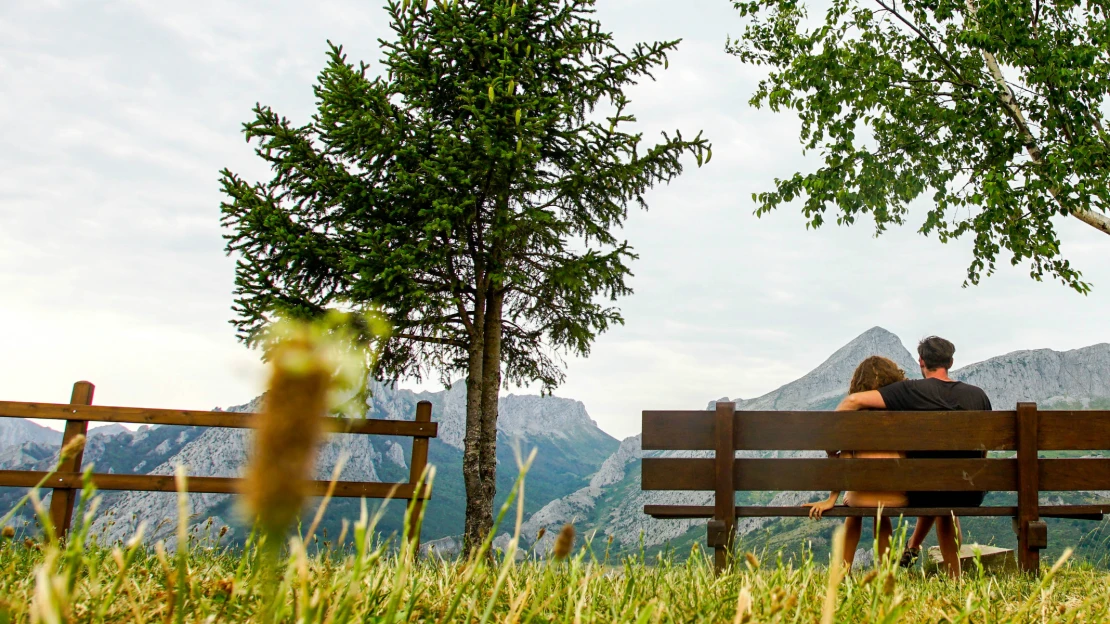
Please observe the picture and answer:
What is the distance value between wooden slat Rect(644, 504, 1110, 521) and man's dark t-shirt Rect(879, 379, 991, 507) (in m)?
0.25

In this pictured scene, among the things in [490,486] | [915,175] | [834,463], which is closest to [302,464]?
[834,463]

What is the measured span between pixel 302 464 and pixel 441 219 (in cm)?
946

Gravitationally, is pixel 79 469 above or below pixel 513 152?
below

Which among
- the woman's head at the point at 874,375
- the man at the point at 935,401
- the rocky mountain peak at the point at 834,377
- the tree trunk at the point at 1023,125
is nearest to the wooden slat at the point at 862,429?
the man at the point at 935,401

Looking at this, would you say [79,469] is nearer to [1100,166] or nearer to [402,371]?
[402,371]

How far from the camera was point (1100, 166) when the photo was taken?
12.4 metres

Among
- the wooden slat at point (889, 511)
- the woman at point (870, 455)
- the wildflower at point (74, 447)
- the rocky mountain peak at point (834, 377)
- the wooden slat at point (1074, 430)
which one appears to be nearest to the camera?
the wildflower at point (74, 447)

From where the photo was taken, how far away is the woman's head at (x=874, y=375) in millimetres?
5965

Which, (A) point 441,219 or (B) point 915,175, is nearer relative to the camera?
(A) point 441,219

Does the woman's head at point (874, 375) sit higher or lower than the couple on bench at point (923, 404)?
higher

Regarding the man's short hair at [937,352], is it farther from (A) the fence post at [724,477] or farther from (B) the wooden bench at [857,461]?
(A) the fence post at [724,477]

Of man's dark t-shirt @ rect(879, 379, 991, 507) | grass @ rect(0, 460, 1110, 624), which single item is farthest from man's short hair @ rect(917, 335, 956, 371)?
grass @ rect(0, 460, 1110, 624)

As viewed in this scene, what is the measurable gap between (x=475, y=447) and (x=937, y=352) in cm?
673

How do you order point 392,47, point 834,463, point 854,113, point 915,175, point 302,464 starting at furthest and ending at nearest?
point 915,175 → point 854,113 → point 392,47 → point 834,463 → point 302,464
